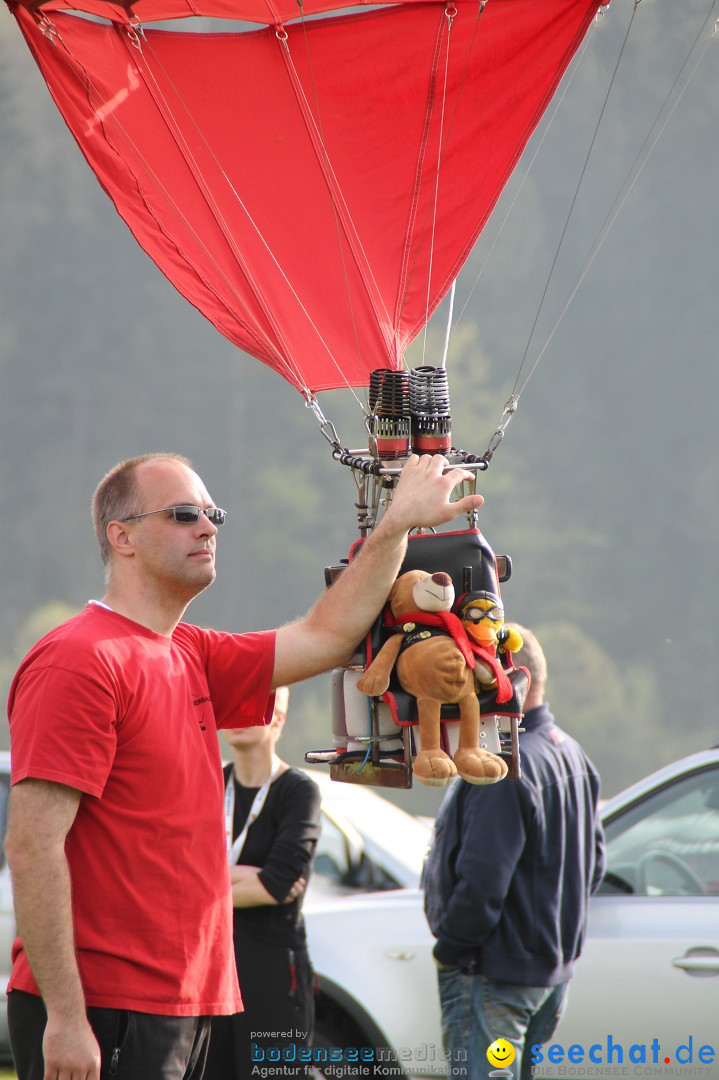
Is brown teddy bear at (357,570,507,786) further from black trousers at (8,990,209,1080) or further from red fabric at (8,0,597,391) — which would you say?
red fabric at (8,0,597,391)

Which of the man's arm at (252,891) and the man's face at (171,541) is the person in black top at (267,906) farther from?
the man's face at (171,541)

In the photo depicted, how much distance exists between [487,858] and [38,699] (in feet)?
5.80

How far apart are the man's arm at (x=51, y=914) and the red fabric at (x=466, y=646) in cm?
83

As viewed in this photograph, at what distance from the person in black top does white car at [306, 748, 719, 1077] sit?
458mm

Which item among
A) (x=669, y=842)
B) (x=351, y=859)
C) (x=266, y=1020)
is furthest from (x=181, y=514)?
(x=351, y=859)

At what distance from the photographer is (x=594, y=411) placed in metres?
8.49

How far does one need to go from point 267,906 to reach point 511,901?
2.56ft

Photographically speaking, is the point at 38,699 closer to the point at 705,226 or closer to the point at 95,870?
the point at 95,870


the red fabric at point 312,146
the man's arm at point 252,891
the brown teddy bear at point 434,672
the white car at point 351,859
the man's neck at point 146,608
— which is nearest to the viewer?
the brown teddy bear at point 434,672

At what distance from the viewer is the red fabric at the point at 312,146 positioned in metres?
3.44

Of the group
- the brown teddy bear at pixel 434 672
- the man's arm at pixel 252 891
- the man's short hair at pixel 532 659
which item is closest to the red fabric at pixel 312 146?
the brown teddy bear at pixel 434 672

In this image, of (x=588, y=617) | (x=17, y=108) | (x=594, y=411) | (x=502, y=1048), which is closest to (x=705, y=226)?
(x=594, y=411)

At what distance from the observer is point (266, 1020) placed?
379 cm

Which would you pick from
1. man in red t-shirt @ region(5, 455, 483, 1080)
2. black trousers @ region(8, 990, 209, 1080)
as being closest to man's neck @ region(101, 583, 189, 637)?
man in red t-shirt @ region(5, 455, 483, 1080)
